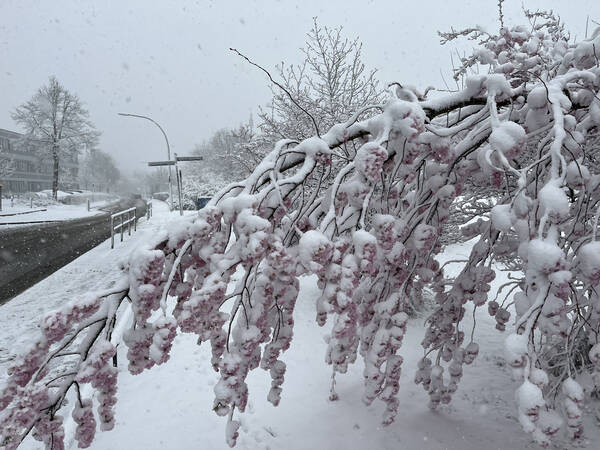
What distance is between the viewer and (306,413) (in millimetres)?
4102

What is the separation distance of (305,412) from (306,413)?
0.02 m

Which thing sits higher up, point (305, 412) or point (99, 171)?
point (99, 171)

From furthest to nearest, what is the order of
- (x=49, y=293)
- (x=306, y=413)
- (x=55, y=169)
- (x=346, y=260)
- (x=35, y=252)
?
(x=55, y=169) → (x=35, y=252) → (x=49, y=293) → (x=306, y=413) → (x=346, y=260)

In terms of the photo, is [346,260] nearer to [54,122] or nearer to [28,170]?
[54,122]

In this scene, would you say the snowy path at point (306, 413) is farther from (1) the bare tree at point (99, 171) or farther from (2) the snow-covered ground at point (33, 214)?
(1) the bare tree at point (99, 171)

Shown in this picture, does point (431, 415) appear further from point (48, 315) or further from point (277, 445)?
point (48, 315)

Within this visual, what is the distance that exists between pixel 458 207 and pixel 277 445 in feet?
12.2

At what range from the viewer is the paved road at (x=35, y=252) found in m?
8.95

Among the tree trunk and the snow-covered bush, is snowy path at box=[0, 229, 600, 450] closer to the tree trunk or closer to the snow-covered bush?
the snow-covered bush

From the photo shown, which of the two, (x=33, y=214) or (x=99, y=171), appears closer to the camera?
(x=33, y=214)

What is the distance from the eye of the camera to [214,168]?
51906 mm

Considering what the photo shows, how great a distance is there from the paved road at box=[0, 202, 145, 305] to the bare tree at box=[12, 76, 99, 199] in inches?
1271

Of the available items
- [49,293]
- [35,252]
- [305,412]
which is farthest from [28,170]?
[305,412]

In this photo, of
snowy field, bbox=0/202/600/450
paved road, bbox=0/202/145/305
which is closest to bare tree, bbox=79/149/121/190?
paved road, bbox=0/202/145/305
